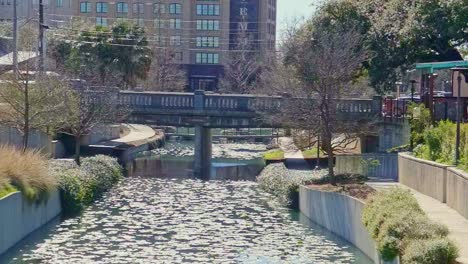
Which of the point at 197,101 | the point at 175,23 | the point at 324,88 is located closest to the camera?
the point at 324,88

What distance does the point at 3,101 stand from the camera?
48812mm

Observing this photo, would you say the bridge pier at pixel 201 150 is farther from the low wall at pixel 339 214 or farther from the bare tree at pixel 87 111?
the low wall at pixel 339 214

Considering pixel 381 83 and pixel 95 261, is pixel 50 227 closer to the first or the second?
pixel 95 261

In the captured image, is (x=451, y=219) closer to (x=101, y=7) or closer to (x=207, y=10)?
(x=207, y=10)

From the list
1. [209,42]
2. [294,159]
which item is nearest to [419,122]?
[294,159]

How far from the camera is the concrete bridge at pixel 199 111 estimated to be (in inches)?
2511

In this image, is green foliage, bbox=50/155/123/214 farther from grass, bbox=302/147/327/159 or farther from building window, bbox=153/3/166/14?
building window, bbox=153/3/166/14

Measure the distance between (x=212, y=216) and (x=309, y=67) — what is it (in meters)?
9.92

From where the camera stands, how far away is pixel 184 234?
36.9m

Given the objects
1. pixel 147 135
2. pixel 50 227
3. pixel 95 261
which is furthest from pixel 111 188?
pixel 147 135

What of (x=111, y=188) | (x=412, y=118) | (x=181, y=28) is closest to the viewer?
(x=412, y=118)

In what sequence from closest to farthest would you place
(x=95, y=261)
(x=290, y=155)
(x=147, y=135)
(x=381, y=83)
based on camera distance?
(x=95, y=261) → (x=381, y=83) → (x=290, y=155) → (x=147, y=135)

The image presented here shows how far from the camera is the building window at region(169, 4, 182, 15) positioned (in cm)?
13625

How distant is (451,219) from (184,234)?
468 inches
